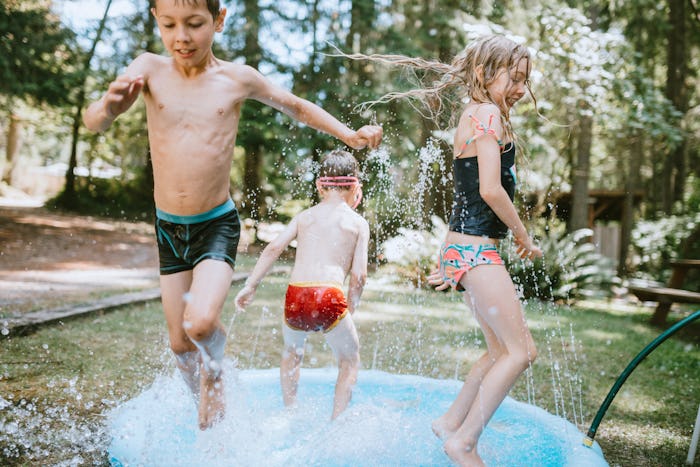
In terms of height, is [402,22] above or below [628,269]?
above

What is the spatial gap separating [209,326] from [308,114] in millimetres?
1047

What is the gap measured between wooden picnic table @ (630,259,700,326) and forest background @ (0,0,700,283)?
231 centimetres

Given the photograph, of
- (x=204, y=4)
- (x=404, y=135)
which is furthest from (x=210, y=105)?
(x=404, y=135)

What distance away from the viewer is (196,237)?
256cm

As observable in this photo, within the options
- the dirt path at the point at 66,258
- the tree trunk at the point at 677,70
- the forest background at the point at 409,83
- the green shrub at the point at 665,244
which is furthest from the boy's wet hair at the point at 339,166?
the tree trunk at the point at 677,70

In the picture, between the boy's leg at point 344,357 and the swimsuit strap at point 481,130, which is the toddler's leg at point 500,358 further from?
the boy's leg at point 344,357

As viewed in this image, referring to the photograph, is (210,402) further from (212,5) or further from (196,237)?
(212,5)

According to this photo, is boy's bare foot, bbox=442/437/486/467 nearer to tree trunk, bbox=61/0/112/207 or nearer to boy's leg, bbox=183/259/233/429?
boy's leg, bbox=183/259/233/429

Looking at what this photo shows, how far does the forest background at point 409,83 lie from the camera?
8930mm

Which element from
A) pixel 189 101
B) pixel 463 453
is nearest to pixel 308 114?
pixel 189 101

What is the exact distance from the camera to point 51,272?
8.46 meters

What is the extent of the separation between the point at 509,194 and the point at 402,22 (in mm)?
11300

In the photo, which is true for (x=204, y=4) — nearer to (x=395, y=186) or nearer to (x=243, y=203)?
(x=395, y=186)

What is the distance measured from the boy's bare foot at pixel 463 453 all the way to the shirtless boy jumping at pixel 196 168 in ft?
3.25
